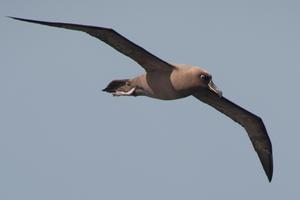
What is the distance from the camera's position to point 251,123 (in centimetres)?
1897

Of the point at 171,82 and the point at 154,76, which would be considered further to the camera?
the point at 154,76

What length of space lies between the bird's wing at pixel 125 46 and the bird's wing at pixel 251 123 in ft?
6.46

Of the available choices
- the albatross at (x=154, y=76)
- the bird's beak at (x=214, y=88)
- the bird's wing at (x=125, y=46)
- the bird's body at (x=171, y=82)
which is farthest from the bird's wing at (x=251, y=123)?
the bird's wing at (x=125, y=46)

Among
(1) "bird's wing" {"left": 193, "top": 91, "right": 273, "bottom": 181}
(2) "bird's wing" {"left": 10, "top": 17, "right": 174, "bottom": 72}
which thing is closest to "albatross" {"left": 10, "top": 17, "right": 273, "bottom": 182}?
(2) "bird's wing" {"left": 10, "top": 17, "right": 174, "bottom": 72}

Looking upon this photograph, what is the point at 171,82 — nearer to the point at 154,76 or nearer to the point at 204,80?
the point at 154,76

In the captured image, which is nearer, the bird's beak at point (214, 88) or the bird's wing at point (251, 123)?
the bird's beak at point (214, 88)

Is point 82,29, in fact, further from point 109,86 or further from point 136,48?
point 109,86

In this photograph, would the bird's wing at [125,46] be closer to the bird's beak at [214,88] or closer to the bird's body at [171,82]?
the bird's body at [171,82]

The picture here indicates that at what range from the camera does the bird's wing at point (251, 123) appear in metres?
18.3

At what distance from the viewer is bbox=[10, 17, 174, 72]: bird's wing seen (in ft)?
49.8

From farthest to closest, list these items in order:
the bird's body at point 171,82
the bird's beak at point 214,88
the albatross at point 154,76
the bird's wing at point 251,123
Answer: the bird's wing at point 251,123 < the bird's beak at point 214,88 < the bird's body at point 171,82 < the albatross at point 154,76

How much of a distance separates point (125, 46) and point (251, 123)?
4529mm

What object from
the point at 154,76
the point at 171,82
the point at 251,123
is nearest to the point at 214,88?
the point at 171,82

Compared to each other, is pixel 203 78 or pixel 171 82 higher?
pixel 203 78
